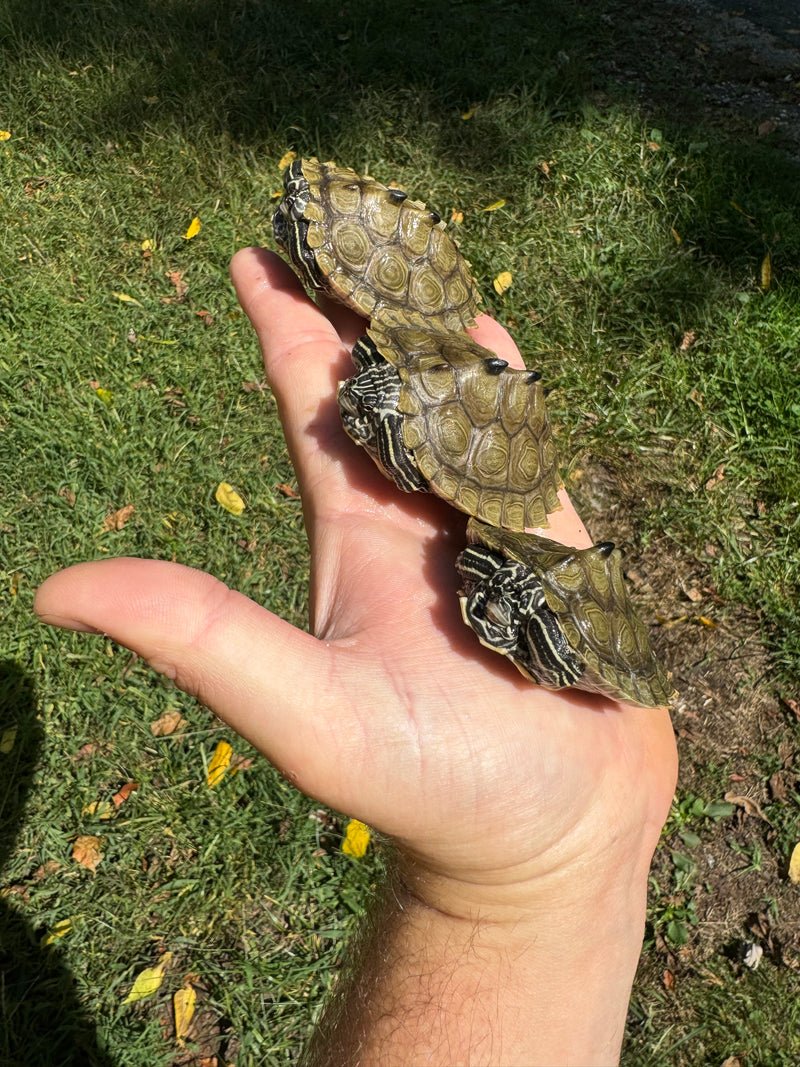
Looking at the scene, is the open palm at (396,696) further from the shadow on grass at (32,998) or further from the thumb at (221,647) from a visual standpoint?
the shadow on grass at (32,998)

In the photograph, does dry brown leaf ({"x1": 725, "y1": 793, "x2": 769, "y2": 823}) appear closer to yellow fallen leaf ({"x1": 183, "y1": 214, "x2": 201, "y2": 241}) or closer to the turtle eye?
the turtle eye

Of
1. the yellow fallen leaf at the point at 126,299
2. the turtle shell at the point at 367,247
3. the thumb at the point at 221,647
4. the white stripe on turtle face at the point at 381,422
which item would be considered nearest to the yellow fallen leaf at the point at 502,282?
the turtle shell at the point at 367,247

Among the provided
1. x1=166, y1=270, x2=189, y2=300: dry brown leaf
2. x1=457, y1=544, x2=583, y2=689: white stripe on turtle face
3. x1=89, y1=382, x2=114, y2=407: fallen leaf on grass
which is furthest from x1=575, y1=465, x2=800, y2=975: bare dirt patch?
x1=166, y1=270, x2=189, y2=300: dry brown leaf

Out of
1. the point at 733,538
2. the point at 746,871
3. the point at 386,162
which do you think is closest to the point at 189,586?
the point at 746,871

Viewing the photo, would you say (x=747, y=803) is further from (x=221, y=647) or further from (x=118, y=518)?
(x=118, y=518)

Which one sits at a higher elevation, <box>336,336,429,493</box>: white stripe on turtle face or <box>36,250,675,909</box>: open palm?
<box>336,336,429,493</box>: white stripe on turtle face

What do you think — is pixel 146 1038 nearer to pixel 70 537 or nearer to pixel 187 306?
pixel 70 537

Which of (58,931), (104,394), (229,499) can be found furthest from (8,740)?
(104,394)
